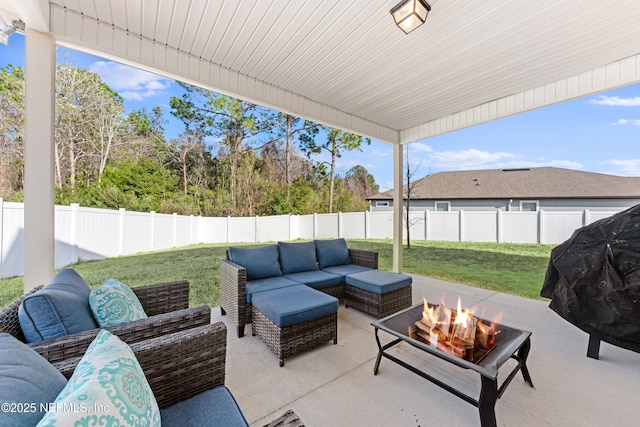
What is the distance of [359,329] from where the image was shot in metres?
2.96

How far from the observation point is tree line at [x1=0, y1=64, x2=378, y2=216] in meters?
3.75

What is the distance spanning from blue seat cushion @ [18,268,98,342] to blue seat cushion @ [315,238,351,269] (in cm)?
283

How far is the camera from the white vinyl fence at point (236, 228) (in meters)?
3.36

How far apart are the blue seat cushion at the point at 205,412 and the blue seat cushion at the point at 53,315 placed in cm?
68

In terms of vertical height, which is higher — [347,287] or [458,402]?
[347,287]

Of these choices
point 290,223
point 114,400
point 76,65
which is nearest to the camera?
point 114,400

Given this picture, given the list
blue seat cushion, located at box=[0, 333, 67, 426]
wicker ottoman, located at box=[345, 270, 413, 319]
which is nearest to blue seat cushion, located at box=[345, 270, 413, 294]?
wicker ottoman, located at box=[345, 270, 413, 319]

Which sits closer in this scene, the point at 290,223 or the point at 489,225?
the point at 290,223

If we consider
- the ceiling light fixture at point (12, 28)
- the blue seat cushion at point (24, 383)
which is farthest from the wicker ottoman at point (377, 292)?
the ceiling light fixture at point (12, 28)

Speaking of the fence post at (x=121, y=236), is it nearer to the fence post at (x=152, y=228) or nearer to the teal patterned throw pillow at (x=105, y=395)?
the fence post at (x=152, y=228)

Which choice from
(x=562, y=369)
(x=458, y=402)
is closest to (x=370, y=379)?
(x=458, y=402)

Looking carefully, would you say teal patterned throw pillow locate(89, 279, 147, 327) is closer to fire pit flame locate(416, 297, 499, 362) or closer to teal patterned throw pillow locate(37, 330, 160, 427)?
teal patterned throw pillow locate(37, 330, 160, 427)

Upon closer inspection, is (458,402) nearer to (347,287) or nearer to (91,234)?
(347,287)

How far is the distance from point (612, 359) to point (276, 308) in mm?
3154
